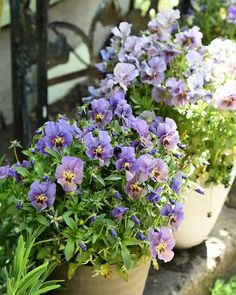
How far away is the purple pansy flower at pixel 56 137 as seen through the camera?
5.00ft

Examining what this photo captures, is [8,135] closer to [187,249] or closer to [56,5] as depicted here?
[56,5]

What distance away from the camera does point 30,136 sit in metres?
2.26

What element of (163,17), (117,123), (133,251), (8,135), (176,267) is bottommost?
(176,267)

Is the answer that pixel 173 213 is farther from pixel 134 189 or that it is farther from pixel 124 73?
pixel 124 73

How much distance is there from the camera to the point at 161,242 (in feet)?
4.98

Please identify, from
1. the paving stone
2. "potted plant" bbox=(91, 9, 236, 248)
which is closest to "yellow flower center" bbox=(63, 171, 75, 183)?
"potted plant" bbox=(91, 9, 236, 248)

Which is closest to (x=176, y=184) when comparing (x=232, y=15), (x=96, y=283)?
(x=96, y=283)

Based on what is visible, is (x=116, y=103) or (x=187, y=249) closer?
(x=116, y=103)

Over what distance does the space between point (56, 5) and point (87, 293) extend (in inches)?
42.4

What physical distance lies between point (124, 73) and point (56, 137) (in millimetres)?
386

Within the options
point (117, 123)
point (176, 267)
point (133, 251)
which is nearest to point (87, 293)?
point (133, 251)

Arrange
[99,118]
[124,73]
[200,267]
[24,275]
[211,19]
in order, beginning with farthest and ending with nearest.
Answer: [211,19]
[200,267]
[124,73]
[99,118]
[24,275]

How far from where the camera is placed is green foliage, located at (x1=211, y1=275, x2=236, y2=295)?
2232 millimetres

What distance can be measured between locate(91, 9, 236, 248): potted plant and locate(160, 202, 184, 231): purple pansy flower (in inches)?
10.0
